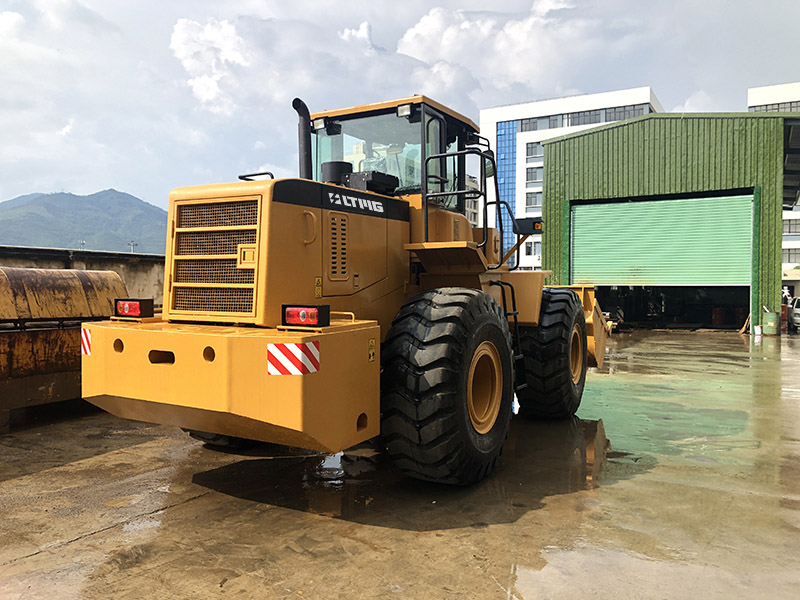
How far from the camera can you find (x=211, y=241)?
4645mm

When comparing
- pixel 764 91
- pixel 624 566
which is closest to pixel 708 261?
pixel 624 566

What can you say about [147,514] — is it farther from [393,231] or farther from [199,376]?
[393,231]

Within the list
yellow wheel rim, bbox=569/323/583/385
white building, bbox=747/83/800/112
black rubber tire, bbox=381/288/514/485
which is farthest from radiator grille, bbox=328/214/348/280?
white building, bbox=747/83/800/112

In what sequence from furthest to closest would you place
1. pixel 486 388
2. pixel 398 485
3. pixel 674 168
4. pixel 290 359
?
pixel 674 168
pixel 486 388
pixel 398 485
pixel 290 359

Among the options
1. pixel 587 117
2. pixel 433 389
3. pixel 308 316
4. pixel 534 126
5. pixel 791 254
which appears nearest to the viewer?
pixel 308 316

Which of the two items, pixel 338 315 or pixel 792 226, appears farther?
pixel 792 226

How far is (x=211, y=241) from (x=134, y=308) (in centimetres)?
84

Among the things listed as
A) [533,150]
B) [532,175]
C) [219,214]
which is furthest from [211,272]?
[533,150]

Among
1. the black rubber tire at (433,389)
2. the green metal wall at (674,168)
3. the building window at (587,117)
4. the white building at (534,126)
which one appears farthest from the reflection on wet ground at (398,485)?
the building window at (587,117)

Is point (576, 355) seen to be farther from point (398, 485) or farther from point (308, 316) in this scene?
point (308, 316)

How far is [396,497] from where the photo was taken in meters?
4.59

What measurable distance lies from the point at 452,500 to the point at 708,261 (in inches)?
757

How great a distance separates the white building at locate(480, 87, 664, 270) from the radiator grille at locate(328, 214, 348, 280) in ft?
202

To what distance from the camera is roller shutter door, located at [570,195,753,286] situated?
20.6 meters
